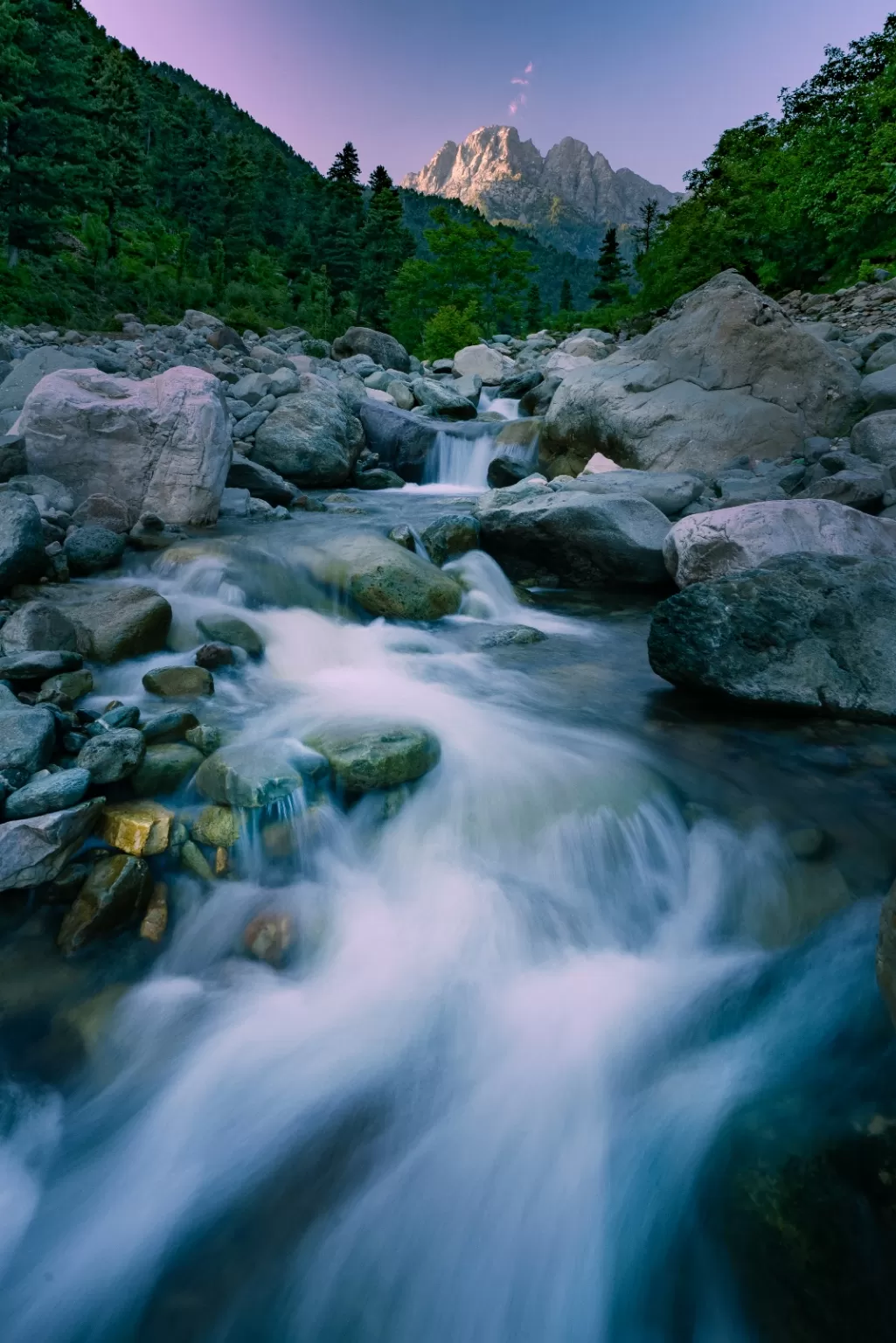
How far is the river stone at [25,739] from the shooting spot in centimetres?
304

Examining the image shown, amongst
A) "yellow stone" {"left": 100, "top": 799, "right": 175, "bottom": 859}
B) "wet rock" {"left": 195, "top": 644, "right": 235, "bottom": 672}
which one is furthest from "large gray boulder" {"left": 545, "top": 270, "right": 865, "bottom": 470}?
"yellow stone" {"left": 100, "top": 799, "right": 175, "bottom": 859}

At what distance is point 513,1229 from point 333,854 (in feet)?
5.49

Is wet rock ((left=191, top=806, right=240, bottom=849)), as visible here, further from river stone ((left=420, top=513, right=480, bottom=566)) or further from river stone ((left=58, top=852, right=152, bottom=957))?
river stone ((left=420, top=513, right=480, bottom=566))

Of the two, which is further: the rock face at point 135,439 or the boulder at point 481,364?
the boulder at point 481,364

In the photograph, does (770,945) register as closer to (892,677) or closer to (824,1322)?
(824,1322)

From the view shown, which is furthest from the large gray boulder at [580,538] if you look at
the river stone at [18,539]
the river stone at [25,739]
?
the river stone at [25,739]

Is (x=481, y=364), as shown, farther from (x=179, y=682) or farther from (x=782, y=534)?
(x=179, y=682)

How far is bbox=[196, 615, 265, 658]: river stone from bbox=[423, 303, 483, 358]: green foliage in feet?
71.2

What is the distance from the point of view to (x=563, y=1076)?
253 cm

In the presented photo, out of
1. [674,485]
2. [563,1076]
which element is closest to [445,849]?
[563,1076]

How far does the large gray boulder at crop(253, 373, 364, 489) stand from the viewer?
10.4 meters

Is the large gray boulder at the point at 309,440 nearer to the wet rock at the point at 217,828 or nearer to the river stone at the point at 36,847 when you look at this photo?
the wet rock at the point at 217,828

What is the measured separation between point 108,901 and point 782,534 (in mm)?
5408

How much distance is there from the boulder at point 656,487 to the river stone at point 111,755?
19.9 feet
